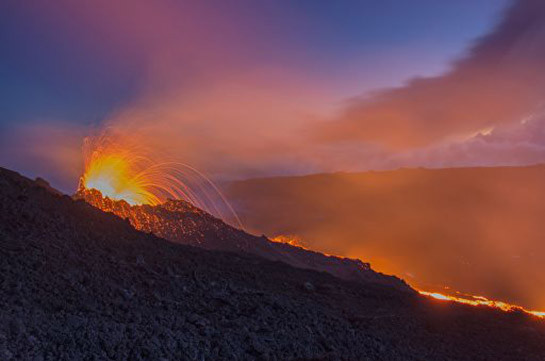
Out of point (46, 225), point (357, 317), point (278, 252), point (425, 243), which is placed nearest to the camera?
point (46, 225)

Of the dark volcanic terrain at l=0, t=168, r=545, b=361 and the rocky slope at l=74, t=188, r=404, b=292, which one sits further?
the rocky slope at l=74, t=188, r=404, b=292

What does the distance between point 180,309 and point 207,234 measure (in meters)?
15.6

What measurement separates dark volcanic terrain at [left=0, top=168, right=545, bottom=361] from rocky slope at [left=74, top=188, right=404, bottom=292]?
8639mm

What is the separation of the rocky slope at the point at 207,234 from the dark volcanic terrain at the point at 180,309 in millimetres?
8639

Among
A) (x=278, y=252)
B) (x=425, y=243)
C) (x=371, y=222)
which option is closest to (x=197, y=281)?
(x=278, y=252)

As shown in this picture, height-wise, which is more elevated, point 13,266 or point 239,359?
point 13,266

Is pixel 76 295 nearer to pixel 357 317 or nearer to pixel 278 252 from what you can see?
pixel 357 317

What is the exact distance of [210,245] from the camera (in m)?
24.8

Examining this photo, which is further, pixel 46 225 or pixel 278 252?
pixel 278 252

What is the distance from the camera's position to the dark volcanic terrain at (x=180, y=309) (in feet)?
26.5

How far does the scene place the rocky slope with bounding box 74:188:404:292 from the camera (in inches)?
969

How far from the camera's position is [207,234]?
25906mm

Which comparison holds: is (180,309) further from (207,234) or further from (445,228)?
(445,228)

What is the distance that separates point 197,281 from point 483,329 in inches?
331
